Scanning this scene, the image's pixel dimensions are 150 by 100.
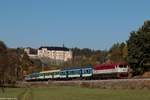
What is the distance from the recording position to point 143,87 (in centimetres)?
5303

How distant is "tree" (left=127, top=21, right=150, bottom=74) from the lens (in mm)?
89250

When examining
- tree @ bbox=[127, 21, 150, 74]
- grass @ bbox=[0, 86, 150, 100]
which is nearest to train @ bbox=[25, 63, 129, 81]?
tree @ bbox=[127, 21, 150, 74]

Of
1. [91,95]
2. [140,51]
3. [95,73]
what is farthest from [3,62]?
[91,95]

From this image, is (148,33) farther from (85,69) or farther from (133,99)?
(133,99)

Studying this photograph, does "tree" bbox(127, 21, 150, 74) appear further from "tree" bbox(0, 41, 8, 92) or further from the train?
"tree" bbox(0, 41, 8, 92)

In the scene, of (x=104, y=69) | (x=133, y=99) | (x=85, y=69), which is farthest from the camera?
(x=85, y=69)

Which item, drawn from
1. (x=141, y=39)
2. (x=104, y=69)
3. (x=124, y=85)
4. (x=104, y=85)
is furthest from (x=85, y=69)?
(x=124, y=85)

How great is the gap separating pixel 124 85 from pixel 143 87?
5295mm

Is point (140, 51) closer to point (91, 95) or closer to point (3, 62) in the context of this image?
point (3, 62)

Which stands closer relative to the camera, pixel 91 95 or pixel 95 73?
pixel 91 95

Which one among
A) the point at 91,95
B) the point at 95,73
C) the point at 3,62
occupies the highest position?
the point at 3,62

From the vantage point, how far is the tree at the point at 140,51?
89250mm

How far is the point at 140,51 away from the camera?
9019cm

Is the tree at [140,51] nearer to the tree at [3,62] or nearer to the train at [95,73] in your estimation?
the train at [95,73]
